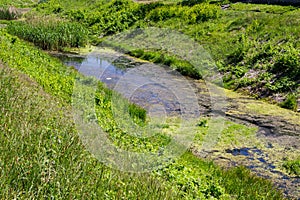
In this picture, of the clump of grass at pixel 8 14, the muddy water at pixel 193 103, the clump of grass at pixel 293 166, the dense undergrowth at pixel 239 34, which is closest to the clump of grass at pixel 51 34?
the dense undergrowth at pixel 239 34

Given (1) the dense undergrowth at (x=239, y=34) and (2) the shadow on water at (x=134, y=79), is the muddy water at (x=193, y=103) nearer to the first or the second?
(2) the shadow on water at (x=134, y=79)

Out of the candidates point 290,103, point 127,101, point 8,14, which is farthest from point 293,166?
point 8,14

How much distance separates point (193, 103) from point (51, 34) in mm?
16554

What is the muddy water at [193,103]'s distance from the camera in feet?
37.0

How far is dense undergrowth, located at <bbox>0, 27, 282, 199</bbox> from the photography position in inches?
197

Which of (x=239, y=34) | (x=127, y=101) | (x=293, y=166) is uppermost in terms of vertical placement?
(x=239, y=34)

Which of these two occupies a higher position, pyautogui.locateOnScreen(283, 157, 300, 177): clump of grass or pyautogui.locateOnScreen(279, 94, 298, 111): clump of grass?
pyautogui.locateOnScreen(279, 94, 298, 111): clump of grass

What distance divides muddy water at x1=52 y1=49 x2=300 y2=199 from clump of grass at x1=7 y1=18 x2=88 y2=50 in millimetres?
2830

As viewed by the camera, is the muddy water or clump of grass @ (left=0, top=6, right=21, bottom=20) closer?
the muddy water

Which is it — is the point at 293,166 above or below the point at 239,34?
below

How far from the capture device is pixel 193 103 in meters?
17.3

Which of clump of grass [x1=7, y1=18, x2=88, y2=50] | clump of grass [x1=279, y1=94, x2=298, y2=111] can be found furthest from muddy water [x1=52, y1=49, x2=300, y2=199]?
clump of grass [x1=7, y1=18, x2=88, y2=50]

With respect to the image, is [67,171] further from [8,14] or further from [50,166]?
[8,14]

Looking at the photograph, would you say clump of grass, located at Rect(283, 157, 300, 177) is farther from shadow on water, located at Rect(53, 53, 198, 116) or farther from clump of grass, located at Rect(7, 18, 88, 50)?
clump of grass, located at Rect(7, 18, 88, 50)
